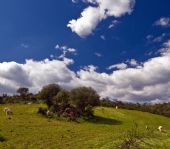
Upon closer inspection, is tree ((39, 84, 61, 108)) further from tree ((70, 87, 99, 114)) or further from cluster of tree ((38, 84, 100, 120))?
tree ((70, 87, 99, 114))

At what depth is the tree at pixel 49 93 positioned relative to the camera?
285ft

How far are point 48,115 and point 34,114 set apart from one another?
3.21 metres

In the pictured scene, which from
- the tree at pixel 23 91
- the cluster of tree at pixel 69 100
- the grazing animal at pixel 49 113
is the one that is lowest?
the grazing animal at pixel 49 113

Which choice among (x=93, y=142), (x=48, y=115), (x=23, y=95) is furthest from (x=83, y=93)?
(x=23, y=95)

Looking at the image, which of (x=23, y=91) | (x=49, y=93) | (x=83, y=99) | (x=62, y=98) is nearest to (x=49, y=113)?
(x=62, y=98)

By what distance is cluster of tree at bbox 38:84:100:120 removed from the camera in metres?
78.8

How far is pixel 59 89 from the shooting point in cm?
8800

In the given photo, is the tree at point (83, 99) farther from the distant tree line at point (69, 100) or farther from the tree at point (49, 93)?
the tree at point (49, 93)

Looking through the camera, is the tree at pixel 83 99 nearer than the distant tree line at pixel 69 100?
No

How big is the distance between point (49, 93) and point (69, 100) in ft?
18.1

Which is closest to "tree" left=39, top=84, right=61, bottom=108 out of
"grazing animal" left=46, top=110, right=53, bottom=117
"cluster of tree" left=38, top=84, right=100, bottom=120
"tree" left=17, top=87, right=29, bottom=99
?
"cluster of tree" left=38, top=84, right=100, bottom=120

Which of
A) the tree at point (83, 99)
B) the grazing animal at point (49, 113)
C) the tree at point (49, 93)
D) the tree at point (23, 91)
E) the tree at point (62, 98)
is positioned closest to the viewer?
the grazing animal at point (49, 113)

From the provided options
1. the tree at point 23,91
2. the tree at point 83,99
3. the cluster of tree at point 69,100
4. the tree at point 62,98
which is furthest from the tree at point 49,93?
the tree at point 23,91

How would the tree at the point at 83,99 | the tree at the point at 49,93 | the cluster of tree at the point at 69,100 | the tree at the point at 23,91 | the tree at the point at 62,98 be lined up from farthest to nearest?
the tree at the point at 23,91 < the tree at the point at 49,93 < the tree at the point at 62,98 < the tree at the point at 83,99 < the cluster of tree at the point at 69,100
